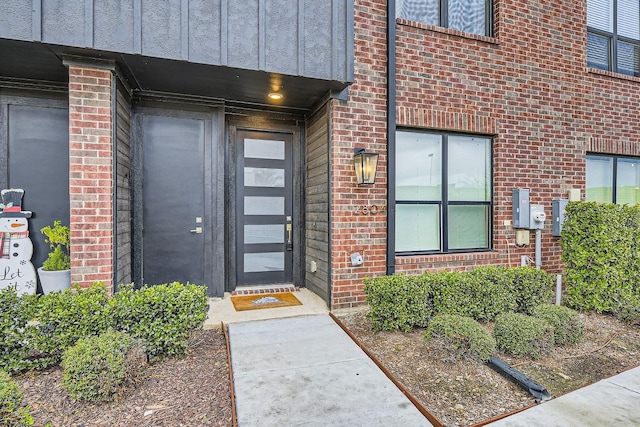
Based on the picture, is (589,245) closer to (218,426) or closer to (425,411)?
(425,411)

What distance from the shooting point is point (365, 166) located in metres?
4.09

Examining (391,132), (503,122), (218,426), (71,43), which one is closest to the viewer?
(218,426)

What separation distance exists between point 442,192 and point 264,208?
2.59 m

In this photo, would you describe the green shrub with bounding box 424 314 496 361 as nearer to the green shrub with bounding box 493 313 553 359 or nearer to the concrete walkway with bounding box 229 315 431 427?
the green shrub with bounding box 493 313 553 359

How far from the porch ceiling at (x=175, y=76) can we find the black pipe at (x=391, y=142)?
0.68 meters

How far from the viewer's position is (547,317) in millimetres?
3447

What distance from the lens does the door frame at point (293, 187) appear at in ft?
15.9

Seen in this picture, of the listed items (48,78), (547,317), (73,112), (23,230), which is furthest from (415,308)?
(48,78)

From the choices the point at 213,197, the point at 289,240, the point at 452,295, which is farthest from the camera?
the point at 289,240

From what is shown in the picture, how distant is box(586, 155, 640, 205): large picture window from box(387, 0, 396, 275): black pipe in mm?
3814

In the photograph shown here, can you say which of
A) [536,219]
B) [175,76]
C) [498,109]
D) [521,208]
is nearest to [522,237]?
[536,219]

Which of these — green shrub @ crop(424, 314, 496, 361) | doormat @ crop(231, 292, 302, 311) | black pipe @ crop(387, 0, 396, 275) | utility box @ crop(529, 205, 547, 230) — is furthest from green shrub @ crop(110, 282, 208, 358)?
utility box @ crop(529, 205, 547, 230)

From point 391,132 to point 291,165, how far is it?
159 cm

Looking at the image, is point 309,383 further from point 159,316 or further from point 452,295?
point 452,295
